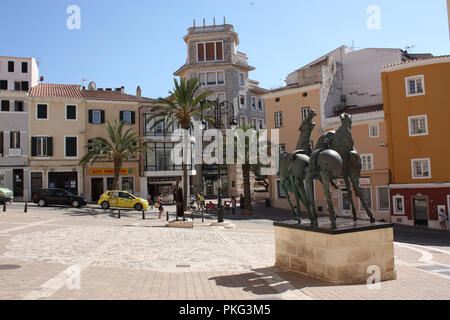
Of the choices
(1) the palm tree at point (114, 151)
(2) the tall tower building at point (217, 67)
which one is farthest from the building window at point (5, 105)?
(2) the tall tower building at point (217, 67)

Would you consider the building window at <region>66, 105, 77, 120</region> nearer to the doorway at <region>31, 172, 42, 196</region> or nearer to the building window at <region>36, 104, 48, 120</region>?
the building window at <region>36, 104, 48, 120</region>

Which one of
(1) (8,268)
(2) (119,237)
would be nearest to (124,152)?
(2) (119,237)

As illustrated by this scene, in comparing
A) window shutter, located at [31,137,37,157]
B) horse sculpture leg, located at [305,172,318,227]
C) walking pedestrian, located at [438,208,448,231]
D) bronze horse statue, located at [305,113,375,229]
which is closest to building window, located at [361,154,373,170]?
walking pedestrian, located at [438,208,448,231]

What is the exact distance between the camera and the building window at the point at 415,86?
96.4 ft

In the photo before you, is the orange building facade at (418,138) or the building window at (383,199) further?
the building window at (383,199)

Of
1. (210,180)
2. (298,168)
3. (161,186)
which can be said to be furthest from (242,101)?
(298,168)

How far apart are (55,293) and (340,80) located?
39.6m

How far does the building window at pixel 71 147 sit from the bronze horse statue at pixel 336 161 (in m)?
34.0

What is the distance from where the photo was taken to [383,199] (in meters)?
31.2

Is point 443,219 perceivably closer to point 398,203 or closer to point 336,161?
point 398,203

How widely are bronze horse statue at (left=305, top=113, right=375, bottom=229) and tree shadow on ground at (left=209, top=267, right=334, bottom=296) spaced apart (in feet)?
4.93

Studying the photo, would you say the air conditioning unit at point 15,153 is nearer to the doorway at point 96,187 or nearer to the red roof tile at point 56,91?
the red roof tile at point 56,91

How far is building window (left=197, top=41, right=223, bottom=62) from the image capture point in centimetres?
5178

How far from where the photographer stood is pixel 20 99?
38.0 meters
